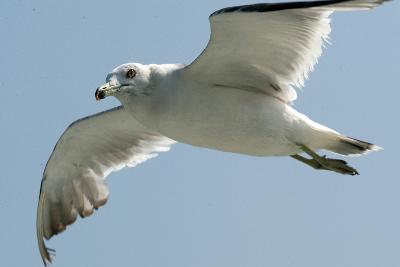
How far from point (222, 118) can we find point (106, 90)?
58.2 inches

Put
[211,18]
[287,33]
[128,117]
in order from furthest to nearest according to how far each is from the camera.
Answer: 1. [128,117]
2. [287,33]
3. [211,18]

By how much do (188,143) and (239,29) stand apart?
1.60m

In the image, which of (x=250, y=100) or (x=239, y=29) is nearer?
(x=239, y=29)

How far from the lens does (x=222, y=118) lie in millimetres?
10367

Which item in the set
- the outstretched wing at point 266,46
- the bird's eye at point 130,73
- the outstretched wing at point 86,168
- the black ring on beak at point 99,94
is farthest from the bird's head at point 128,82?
the outstretched wing at point 86,168

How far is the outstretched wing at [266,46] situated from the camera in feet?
31.3

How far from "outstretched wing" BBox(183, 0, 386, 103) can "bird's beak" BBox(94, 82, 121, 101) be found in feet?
3.04

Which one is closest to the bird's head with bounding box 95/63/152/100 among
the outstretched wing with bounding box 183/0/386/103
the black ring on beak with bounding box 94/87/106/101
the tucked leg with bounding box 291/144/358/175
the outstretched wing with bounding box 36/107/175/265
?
the black ring on beak with bounding box 94/87/106/101

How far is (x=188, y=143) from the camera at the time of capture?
1051cm

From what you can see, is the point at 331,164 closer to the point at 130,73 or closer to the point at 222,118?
the point at 222,118

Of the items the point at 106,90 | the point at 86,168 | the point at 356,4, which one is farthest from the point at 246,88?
the point at 86,168

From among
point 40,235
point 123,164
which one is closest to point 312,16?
point 123,164

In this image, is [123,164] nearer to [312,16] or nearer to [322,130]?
[322,130]

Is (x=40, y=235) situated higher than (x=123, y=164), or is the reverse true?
(x=123, y=164)
